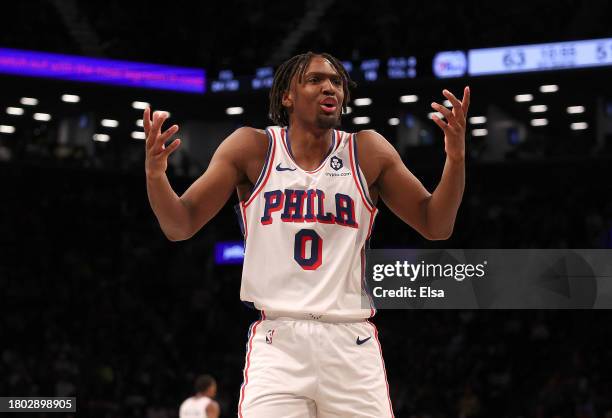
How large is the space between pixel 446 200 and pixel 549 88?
1728 cm

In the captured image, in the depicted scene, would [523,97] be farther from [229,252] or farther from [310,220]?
[310,220]

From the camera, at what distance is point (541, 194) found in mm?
19406

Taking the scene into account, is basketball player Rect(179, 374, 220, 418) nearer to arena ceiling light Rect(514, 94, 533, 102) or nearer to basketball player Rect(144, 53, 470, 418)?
basketball player Rect(144, 53, 470, 418)

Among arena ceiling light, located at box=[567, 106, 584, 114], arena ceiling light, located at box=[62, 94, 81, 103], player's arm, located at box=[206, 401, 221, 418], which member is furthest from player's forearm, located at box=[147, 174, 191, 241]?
arena ceiling light, located at box=[62, 94, 81, 103]

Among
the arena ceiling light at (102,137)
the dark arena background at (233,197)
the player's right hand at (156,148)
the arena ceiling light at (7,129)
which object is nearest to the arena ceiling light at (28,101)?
the dark arena background at (233,197)

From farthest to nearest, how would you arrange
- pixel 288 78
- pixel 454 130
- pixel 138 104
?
pixel 138 104 → pixel 288 78 → pixel 454 130

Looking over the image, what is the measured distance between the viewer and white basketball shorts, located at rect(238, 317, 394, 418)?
323 centimetres

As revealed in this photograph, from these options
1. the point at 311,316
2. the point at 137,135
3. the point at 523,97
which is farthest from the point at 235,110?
the point at 311,316

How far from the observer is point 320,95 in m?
3.65

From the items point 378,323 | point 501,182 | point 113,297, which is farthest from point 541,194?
point 113,297

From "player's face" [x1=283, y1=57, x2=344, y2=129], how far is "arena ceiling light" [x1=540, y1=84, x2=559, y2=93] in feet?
55.2

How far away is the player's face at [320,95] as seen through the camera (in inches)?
143

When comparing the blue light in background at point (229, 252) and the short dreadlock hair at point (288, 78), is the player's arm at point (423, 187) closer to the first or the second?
the short dreadlock hair at point (288, 78)

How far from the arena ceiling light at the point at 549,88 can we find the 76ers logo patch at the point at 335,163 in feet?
55.5
